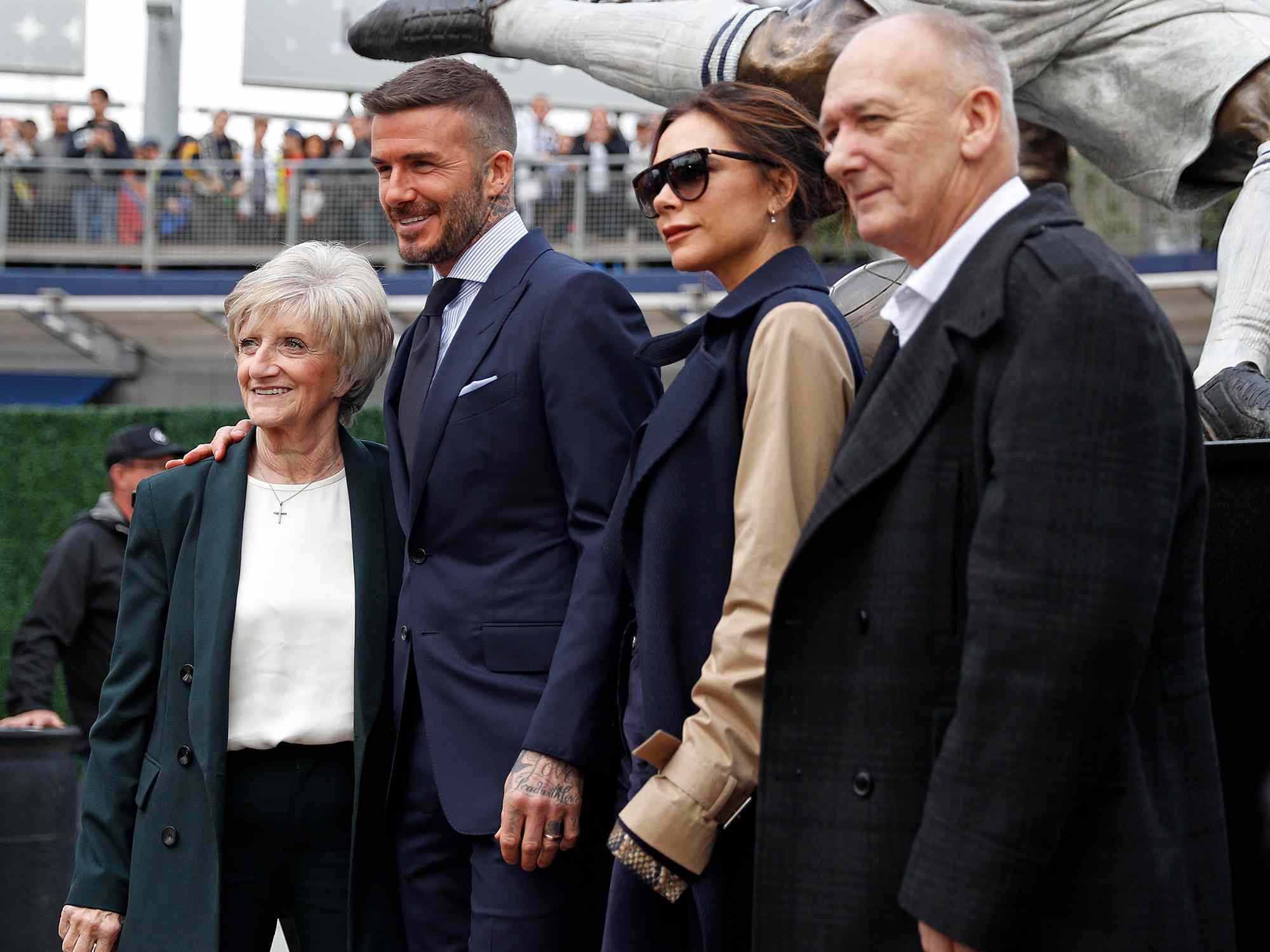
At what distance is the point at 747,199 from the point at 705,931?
3.81 feet

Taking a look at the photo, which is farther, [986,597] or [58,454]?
[58,454]

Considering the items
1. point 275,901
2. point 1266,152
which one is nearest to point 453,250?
point 275,901

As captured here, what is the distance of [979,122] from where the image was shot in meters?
1.95

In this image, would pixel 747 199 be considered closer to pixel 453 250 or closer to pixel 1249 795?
pixel 453 250

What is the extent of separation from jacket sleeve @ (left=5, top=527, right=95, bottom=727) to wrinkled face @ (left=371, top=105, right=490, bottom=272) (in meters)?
3.76

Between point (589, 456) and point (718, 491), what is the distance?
0.44 m

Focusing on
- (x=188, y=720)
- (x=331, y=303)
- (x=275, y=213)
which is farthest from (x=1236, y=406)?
(x=275, y=213)

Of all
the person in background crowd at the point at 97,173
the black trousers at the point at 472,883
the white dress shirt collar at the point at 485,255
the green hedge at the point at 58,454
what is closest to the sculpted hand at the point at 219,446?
the white dress shirt collar at the point at 485,255

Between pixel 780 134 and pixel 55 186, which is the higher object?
pixel 780 134

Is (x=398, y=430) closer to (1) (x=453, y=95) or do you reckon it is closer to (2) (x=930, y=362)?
(1) (x=453, y=95)

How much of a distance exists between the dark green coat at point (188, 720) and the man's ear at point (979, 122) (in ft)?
5.06

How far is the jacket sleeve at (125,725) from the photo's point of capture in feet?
9.64

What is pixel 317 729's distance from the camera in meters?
2.91

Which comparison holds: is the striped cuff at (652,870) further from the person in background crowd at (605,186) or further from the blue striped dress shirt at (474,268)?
the person in background crowd at (605,186)
